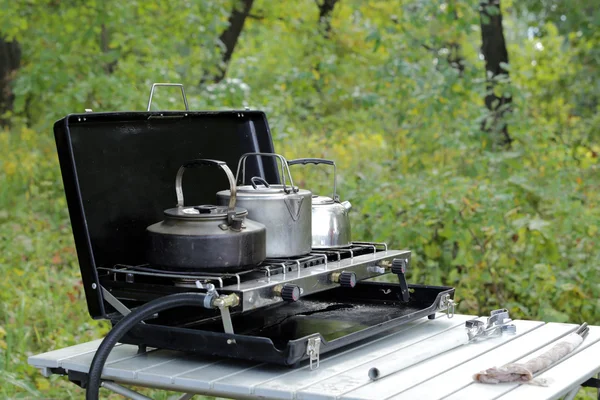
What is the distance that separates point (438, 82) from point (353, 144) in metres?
1.91

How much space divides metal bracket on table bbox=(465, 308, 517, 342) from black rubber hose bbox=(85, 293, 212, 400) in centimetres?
89

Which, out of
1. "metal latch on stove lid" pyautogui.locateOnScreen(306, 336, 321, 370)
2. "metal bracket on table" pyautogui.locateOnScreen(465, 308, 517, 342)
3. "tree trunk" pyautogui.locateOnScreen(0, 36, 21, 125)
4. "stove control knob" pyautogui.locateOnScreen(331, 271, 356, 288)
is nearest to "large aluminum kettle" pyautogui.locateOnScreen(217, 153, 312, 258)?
"stove control knob" pyautogui.locateOnScreen(331, 271, 356, 288)

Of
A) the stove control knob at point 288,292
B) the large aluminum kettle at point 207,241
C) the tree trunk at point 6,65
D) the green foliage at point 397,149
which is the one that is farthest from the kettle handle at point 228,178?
the tree trunk at point 6,65

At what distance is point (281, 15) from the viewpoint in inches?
521

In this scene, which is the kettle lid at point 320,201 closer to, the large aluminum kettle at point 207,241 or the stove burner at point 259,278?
the stove burner at point 259,278

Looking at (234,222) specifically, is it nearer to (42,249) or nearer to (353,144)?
(42,249)

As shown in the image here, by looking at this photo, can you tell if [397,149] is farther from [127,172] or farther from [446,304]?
[127,172]

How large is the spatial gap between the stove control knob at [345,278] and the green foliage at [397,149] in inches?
78.9

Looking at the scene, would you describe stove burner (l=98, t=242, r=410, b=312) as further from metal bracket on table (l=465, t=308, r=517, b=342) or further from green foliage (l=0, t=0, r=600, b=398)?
green foliage (l=0, t=0, r=600, b=398)

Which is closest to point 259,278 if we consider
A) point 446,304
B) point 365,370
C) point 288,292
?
point 288,292

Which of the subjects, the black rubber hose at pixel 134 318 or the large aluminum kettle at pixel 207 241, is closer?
the black rubber hose at pixel 134 318

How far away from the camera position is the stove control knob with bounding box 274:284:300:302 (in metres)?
2.24

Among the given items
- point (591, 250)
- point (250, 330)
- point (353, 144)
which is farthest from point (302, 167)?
point (250, 330)

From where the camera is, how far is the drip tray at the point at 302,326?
2164 millimetres
